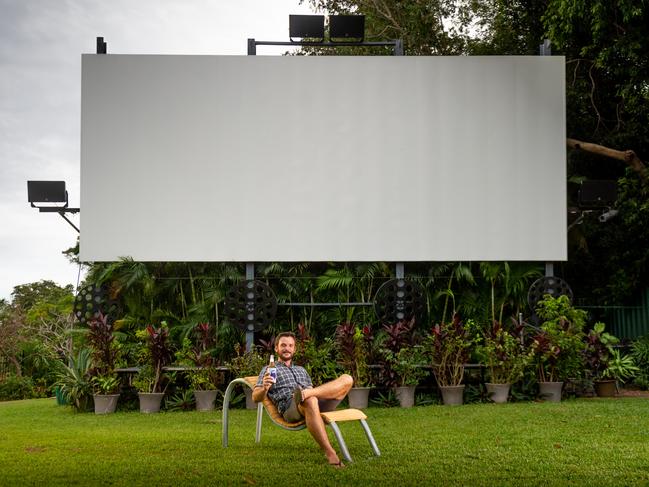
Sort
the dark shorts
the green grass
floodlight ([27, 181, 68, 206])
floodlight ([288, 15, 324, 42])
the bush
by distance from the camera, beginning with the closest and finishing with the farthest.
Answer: the green grass → the dark shorts → floodlight ([27, 181, 68, 206]) → floodlight ([288, 15, 324, 42]) → the bush

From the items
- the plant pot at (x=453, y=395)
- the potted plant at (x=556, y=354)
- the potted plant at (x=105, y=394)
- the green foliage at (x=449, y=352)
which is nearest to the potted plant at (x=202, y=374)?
the potted plant at (x=105, y=394)

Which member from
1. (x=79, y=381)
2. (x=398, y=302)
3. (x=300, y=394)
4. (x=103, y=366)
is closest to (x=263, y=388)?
(x=300, y=394)

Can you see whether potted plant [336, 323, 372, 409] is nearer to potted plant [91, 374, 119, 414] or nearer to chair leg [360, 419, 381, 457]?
potted plant [91, 374, 119, 414]

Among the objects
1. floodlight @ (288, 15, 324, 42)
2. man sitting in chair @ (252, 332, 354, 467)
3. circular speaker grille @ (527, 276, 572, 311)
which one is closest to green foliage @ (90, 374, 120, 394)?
man sitting in chair @ (252, 332, 354, 467)

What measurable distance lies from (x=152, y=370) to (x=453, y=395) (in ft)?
12.6

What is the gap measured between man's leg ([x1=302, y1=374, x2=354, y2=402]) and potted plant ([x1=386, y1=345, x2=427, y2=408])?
169 inches

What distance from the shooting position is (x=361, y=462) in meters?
5.43

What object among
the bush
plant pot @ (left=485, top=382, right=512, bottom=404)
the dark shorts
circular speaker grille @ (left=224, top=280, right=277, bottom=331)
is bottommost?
the bush

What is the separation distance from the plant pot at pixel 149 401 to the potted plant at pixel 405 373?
9.76ft

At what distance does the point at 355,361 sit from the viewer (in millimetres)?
9719

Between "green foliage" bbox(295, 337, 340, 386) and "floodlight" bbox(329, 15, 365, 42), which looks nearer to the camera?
"green foliage" bbox(295, 337, 340, 386)

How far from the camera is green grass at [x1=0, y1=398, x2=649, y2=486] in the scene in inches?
197

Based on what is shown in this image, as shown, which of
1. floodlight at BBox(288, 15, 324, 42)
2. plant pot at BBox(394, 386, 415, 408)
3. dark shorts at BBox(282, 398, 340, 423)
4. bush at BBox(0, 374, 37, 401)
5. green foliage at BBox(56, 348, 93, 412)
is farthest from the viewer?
bush at BBox(0, 374, 37, 401)

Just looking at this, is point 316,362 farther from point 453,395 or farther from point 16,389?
point 16,389
